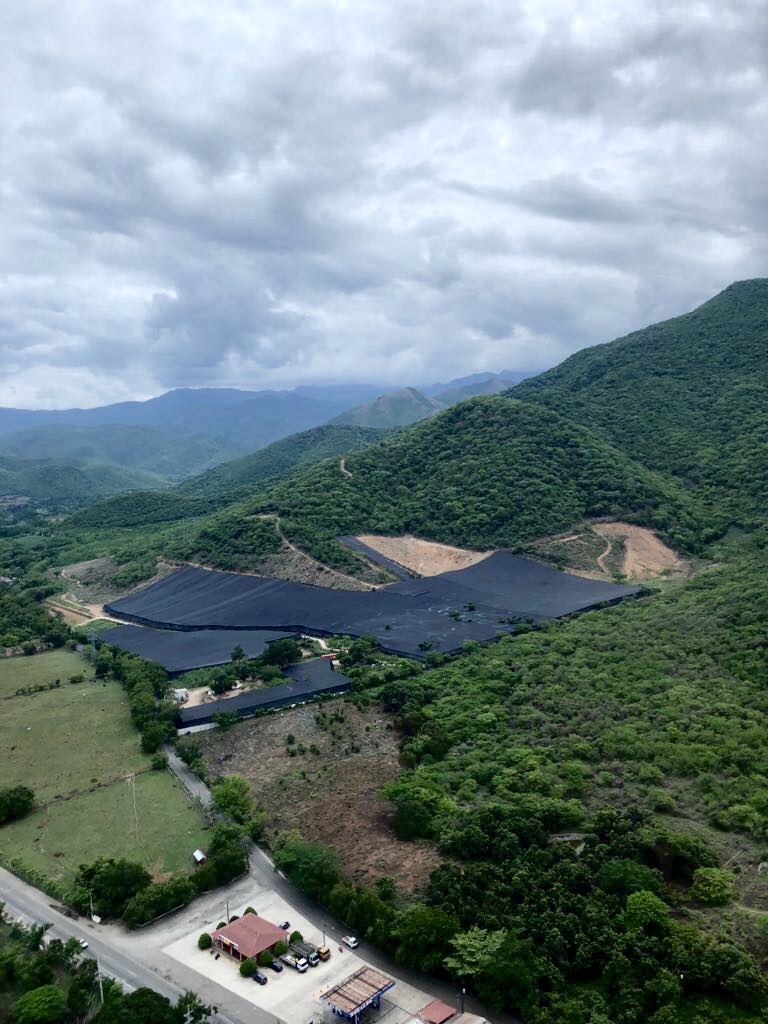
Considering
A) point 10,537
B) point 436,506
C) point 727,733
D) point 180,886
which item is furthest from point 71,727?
point 10,537

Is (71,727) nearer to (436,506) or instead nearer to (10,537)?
(436,506)

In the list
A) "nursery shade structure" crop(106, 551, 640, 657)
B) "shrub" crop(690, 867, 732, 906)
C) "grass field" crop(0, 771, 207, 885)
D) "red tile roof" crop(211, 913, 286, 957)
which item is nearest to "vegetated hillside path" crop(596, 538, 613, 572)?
"nursery shade structure" crop(106, 551, 640, 657)

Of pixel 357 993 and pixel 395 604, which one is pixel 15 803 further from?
pixel 395 604

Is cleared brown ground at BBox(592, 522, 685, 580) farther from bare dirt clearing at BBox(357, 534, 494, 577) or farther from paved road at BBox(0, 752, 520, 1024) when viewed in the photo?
paved road at BBox(0, 752, 520, 1024)

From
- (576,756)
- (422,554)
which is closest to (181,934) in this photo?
(576,756)

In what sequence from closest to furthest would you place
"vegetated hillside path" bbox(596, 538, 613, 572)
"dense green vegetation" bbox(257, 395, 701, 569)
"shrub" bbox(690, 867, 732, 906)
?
"shrub" bbox(690, 867, 732, 906)
"vegetated hillside path" bbox(596, 538, 613, 572)
"dense green vegetation" bbox(257, 395, 701, 569)

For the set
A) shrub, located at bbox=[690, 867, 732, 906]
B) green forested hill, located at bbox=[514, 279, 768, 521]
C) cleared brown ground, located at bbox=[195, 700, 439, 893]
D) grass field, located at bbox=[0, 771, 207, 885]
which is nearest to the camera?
shrub, located at bbox=[690, 867, 732, 906]
